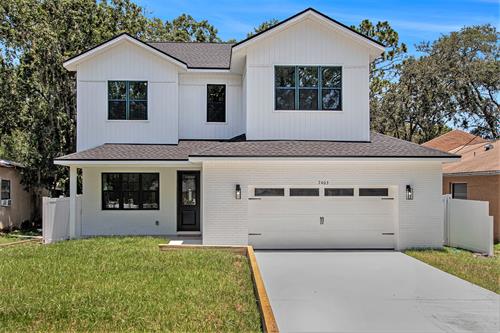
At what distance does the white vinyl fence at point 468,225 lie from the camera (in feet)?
48.4

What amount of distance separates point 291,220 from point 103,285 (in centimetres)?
711

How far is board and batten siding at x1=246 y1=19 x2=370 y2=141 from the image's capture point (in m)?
16.5

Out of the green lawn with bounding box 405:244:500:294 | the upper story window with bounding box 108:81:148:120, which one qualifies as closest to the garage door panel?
the green lawn with bounding box 405:244:500:294

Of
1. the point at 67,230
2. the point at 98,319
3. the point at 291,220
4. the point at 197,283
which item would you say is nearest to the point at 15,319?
the point at 98,319

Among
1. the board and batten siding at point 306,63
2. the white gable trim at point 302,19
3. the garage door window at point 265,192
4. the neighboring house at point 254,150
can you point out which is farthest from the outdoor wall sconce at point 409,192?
the white gable trim at point 302,19

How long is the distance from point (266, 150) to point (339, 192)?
260 centimetres

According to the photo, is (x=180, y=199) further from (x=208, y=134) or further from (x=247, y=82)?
(x=247, y=82)

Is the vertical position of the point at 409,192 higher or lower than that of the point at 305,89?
lower

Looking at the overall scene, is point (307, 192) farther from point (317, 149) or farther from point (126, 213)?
point (126, 213)

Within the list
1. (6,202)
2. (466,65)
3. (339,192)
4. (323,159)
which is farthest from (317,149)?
(466,65)

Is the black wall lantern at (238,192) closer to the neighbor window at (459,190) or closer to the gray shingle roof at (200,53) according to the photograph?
the gray shingle roof at (200,53)

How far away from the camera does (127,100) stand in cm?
1825

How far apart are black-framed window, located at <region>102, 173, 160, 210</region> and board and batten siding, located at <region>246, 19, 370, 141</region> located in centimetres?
425

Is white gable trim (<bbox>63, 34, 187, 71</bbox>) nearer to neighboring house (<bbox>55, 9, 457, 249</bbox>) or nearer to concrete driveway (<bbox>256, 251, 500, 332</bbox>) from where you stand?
neighboring house (<bbox>55, 9, 457, 249</bbox>)
